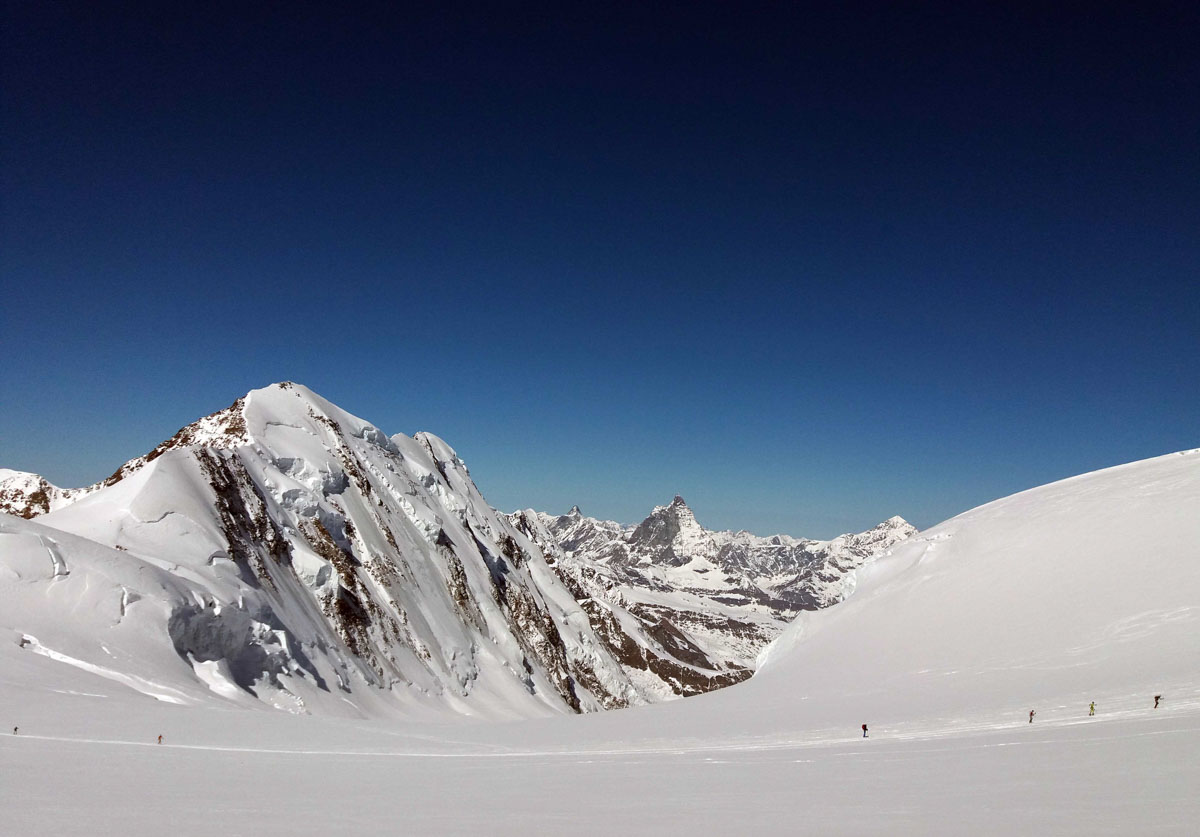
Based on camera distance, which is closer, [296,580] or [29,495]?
[296,580]

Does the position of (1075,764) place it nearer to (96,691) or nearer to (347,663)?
(96,691)

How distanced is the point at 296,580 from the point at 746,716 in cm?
5427

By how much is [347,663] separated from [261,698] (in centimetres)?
1772

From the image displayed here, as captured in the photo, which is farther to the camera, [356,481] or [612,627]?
[612,627]

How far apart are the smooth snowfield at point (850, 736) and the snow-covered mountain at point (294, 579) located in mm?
3576

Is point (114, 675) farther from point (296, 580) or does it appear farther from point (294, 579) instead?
point (296, 580)

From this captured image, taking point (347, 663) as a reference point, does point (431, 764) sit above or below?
above

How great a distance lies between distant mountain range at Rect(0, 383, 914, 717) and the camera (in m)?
34.5

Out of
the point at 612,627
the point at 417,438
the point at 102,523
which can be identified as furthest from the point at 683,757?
the point at 612,627

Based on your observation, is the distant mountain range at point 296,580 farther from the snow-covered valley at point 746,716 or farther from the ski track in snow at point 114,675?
the snow-covered valley at point 746,716

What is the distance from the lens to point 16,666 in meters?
25.0

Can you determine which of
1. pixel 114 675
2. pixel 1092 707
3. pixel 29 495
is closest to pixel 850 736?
pixel 1092 707

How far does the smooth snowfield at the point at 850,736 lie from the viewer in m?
10.2

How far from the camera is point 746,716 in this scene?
25766 millimetres
